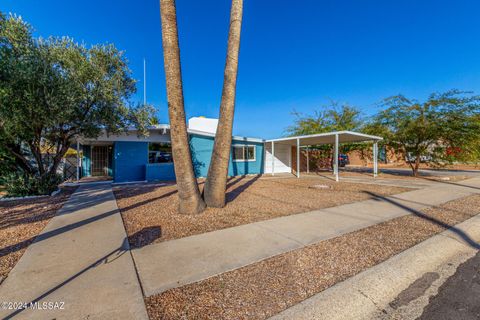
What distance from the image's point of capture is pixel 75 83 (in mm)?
7098

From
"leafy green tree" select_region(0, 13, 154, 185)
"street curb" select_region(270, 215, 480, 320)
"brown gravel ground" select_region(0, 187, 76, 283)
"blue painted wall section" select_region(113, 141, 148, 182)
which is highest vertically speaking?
"leafy green tree" select_region(0, 13, 154, 185)

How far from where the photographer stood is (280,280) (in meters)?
2.65

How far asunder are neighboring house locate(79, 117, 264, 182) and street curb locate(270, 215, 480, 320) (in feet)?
36.1

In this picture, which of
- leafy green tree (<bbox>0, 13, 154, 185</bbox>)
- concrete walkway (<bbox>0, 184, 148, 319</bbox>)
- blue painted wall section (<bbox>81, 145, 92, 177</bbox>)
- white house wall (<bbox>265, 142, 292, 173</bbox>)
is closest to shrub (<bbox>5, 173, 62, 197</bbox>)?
leafy green tree (<bbox>0, 13, 154, 185</bbox>)

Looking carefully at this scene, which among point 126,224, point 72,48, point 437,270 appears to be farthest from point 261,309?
point 72,48

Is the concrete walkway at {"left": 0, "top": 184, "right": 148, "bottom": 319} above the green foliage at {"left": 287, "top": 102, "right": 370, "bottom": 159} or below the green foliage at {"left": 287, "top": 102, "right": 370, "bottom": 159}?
below

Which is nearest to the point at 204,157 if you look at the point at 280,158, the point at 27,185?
the point at 280,158

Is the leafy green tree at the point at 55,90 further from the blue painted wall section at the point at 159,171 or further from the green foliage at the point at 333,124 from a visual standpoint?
the green foliage at the point at 333,124

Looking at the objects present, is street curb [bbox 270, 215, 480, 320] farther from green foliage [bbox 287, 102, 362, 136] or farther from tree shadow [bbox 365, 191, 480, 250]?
green foliage [bbox 287, 102, 362, 136]

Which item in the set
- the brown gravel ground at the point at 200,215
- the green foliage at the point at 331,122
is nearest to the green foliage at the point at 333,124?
the green foliage at the point at 331,122

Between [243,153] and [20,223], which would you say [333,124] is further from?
[20,223]

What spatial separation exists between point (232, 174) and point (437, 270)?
1256 centimetres

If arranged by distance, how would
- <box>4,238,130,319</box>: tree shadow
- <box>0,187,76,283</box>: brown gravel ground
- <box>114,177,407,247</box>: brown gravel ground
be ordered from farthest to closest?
<box>114,177,407,247</box>: brown gravel ground, <box>0,187,76,283</box>: brown gravel ground, <box>4,238,130,319</box>: tree shadow

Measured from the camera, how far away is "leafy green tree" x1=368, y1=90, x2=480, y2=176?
464 inches
